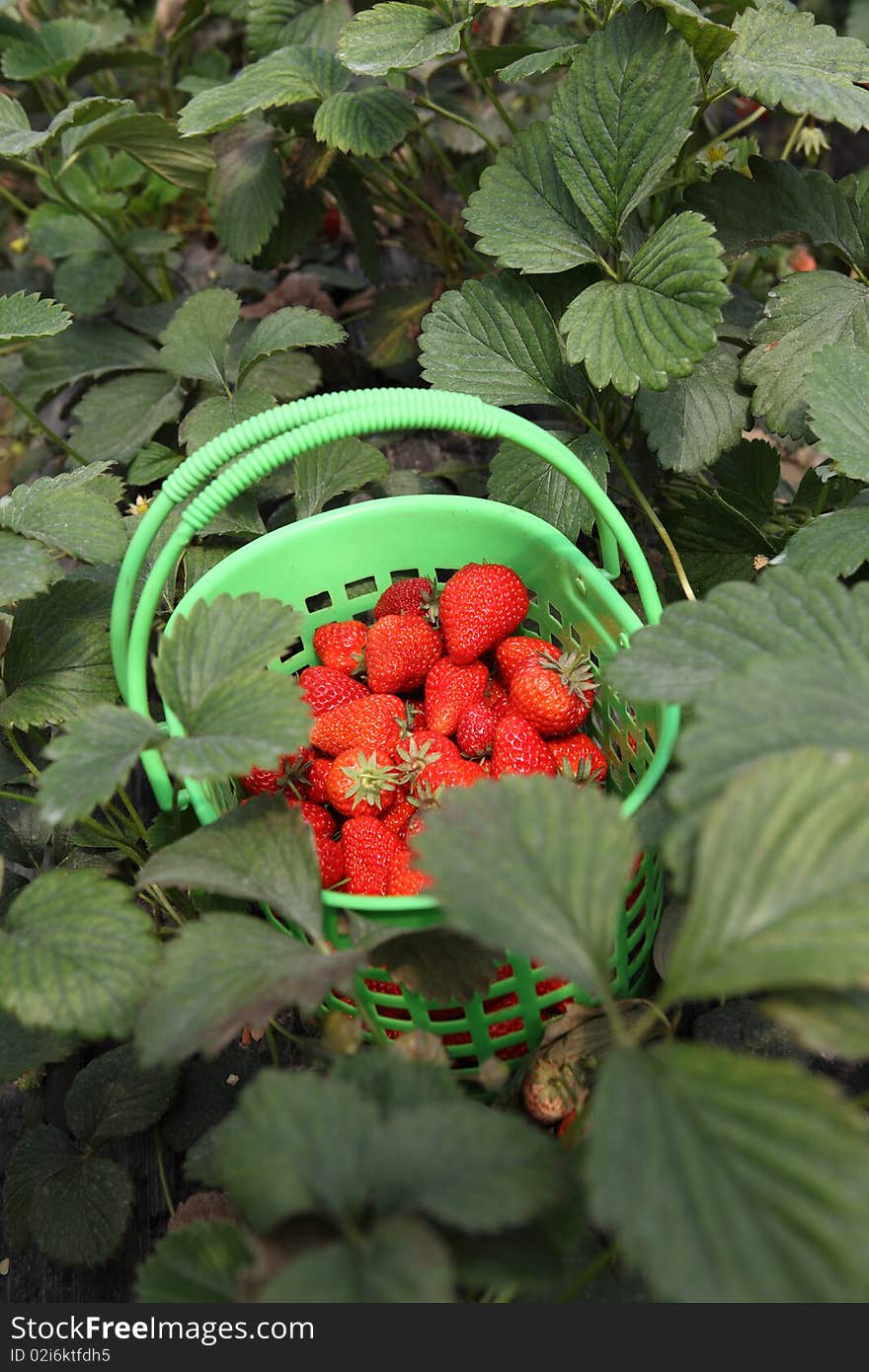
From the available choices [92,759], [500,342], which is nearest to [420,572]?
[500,342]

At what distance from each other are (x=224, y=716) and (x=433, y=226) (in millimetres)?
1079

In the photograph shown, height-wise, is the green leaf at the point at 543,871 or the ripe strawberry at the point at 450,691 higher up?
the green leaf at the point at 543,871

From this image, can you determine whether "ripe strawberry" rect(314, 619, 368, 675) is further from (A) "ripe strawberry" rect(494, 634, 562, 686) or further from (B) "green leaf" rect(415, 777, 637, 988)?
(B) "green leaf" rect(415, 777, 637, 988)

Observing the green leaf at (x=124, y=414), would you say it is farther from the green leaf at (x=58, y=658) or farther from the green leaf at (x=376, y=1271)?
the green leaf at (x=376, y=1271)

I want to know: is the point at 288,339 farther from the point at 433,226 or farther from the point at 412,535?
the point at 433,226

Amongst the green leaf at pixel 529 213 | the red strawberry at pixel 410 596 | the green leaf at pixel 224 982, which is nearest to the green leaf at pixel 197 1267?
Result: the green leaf at pixel 224 982

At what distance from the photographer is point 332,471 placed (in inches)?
44.6

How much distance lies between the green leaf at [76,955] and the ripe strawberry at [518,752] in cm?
35

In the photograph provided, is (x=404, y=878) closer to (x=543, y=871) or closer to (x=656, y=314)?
(x=543, y=871)

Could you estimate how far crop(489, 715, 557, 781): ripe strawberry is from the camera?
911 mm

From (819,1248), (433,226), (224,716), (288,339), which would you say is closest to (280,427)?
(224,716)

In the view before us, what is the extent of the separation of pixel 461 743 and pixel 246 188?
32.4 inches

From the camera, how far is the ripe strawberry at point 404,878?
0.81 meters

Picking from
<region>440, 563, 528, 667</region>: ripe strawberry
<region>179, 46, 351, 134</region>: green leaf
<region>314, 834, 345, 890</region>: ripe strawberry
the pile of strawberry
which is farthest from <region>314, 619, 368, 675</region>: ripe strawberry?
<region>179, 46, 351, 134</region>: green leaf
